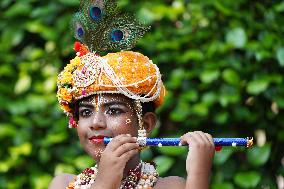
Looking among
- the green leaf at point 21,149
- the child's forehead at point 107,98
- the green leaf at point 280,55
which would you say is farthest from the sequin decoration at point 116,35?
the green leaf at point 21,149

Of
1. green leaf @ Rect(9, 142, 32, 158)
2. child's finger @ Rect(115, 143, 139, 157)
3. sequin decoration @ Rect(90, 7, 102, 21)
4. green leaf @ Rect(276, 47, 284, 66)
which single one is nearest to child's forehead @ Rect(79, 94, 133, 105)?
child's finger @ Rect(115, 143, 139, 157)

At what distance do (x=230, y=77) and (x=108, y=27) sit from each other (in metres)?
1.57

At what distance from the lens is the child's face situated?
13.4 ft

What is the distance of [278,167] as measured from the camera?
586 cm

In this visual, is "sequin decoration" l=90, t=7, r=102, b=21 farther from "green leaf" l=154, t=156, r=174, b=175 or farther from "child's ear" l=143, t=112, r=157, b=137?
"green leaf" l=154, t=156, r=174, b=175

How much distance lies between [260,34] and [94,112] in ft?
6.41

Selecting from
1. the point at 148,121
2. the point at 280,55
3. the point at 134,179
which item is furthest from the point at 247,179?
the point at 134,179

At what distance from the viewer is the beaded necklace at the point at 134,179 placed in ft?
13.8

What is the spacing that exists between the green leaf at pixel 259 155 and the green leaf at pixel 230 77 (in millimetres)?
438

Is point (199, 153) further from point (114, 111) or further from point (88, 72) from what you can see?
point (88, 72)

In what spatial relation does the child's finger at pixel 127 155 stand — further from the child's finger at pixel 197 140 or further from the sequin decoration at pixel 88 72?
the sequin decoration at pixel 88 72

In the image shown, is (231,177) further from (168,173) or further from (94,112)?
(94,112)

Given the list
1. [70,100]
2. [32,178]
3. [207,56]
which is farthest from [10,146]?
[70,100]

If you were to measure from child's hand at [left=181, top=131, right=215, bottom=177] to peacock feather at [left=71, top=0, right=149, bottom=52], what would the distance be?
24.3 inches
